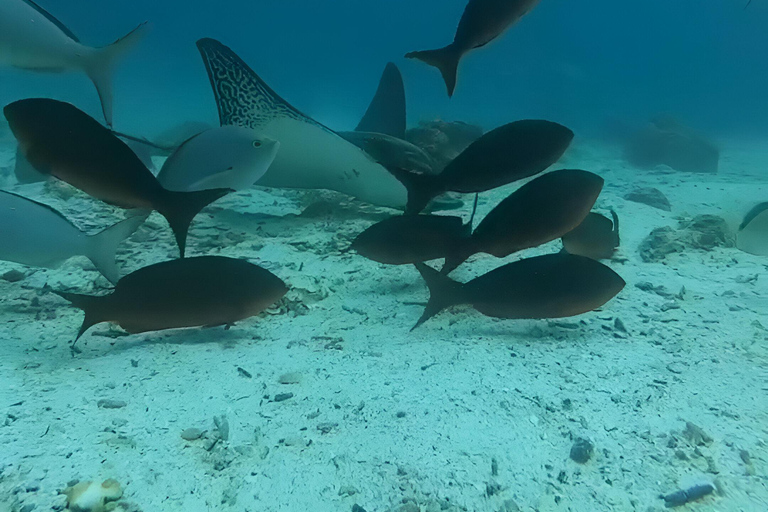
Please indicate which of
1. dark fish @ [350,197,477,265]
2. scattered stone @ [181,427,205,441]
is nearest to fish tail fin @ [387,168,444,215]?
dark fish @ [350,197,477,265]

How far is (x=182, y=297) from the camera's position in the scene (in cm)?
191

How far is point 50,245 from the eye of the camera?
2104 millimetres

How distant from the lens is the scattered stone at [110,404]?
62.2 inches

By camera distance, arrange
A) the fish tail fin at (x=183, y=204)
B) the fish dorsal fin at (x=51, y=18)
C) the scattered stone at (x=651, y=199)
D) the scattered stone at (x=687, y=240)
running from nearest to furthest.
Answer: the fish tail fin at (x=183, y=204), the fish dorsal fin at (x=51, y=18), the scattered stone at (x=687, y=240), the scattered stone at (x=651, y=199)

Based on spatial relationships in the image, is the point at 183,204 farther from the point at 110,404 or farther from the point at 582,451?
the point at 582,451

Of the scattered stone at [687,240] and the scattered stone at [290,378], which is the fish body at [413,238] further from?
the scattered stone at [687,240]

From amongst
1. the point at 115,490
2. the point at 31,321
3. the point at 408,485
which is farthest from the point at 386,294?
the point at 31,321

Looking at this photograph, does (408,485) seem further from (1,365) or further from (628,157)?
(628,157)

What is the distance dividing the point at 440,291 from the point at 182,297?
1281mm

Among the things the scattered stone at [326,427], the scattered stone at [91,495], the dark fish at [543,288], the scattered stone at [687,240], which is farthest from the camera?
the scattered stone at [687,240]

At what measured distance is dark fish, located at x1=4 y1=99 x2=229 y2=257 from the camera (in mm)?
1899

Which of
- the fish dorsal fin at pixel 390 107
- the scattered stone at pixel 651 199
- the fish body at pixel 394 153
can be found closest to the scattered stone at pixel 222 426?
the fish body at pixel 394 153

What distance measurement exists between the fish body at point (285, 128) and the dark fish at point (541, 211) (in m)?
1.71

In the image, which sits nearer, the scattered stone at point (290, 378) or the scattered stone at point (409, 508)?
the scattered stone at point (409, 508)
